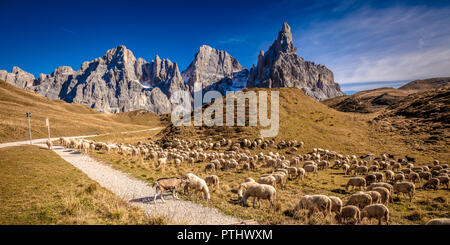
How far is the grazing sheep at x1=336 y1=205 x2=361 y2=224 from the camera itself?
388 inches

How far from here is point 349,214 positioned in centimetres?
997

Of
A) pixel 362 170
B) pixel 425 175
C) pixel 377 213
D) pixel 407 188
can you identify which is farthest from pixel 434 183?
pixel 377 213

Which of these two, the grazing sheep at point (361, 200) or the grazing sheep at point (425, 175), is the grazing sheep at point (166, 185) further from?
the grazing sheep at point (425, 175)

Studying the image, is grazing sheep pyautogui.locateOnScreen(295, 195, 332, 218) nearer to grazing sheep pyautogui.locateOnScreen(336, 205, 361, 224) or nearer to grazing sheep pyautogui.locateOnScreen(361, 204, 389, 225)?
grazing sheep pyautogui.locateOnScreen(336, 205, 361, 224)

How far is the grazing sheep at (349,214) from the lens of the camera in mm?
9854

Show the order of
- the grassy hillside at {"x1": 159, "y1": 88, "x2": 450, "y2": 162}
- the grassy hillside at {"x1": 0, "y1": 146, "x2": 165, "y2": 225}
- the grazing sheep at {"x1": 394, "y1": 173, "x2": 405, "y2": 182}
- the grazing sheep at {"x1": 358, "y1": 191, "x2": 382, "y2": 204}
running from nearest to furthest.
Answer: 1. the grassy hillside at {"x1": 0, "y1": 146, "x2": 165, "y2": 225}
2. the grazing sheep at {"x1": 358, "y1": 191, "x2": 382, "y2": 204}
3. the grazing sheep at {"x1": 394, "y1": 173, "x2": 405, "y2": 182}
4. the grassy hillside at {"x1": 159, "y1": 88, "x2": 450, "y2": 162}

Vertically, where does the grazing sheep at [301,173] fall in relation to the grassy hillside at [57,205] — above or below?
below

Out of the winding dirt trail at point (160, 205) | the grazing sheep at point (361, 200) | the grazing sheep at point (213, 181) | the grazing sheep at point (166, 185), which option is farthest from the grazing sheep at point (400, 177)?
the grazing sheep at point (166, 185)

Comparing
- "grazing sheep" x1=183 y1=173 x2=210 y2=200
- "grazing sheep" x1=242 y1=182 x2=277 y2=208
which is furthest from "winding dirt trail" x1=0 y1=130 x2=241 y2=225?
"grazing sheep" x1=242 y1=182 x2=277 y2=208

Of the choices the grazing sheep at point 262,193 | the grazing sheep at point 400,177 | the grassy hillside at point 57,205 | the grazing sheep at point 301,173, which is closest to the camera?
the grassy hillside at point 57,205

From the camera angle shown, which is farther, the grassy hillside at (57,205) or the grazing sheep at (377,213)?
the grazing sheep at (377,213)

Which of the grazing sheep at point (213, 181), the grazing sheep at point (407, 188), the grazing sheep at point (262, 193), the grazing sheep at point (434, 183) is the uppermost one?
the grazing sheep at point (262, 193)

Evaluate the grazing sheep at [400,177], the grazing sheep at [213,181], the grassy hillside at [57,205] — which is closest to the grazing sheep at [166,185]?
the grassy hillside at [57,205]

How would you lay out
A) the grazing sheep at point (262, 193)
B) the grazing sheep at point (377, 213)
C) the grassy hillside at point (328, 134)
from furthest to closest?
the grassy hillside at point (328, 134)
the grazing sheep at point (262, 193)
the grazing sheep at point (377, 213)
